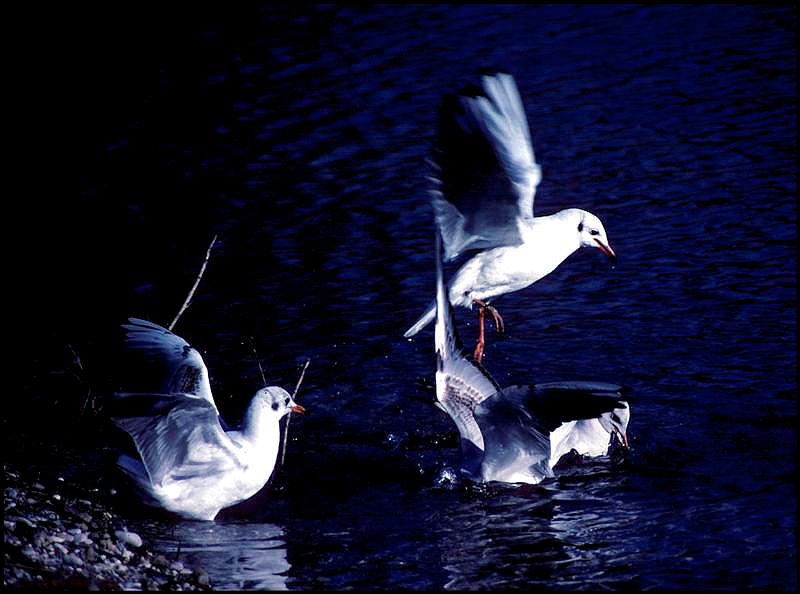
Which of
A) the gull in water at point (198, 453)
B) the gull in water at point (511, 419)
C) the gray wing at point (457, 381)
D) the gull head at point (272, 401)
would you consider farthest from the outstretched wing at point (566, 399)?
the gull in water at point (198, 453)

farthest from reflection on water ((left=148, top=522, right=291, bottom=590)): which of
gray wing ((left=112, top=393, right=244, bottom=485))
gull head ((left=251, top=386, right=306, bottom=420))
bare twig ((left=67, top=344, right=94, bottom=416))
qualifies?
bare twig ((left=67, top=344, right=94, bottom=416))

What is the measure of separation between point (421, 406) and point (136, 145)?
327 inches

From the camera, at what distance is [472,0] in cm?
1989

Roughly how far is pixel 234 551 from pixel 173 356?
172 cm

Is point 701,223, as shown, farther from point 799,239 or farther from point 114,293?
point 114,293

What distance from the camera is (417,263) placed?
11.6m

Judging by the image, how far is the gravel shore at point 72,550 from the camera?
19.7ft

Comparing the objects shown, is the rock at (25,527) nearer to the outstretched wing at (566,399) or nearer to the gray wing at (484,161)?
the outstretched wing at (566,399)

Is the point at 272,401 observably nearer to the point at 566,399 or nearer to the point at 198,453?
the point at 198,453

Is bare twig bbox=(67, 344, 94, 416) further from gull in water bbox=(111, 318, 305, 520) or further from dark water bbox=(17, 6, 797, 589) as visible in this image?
gull in water bbox=(111, 318, 305, 520)

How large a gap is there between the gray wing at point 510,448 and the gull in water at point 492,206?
160 centimetres

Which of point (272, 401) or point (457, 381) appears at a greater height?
point (272, 401)

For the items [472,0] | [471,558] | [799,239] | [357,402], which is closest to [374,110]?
[472,0]

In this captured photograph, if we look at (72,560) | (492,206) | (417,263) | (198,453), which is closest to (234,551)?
(198,453)
